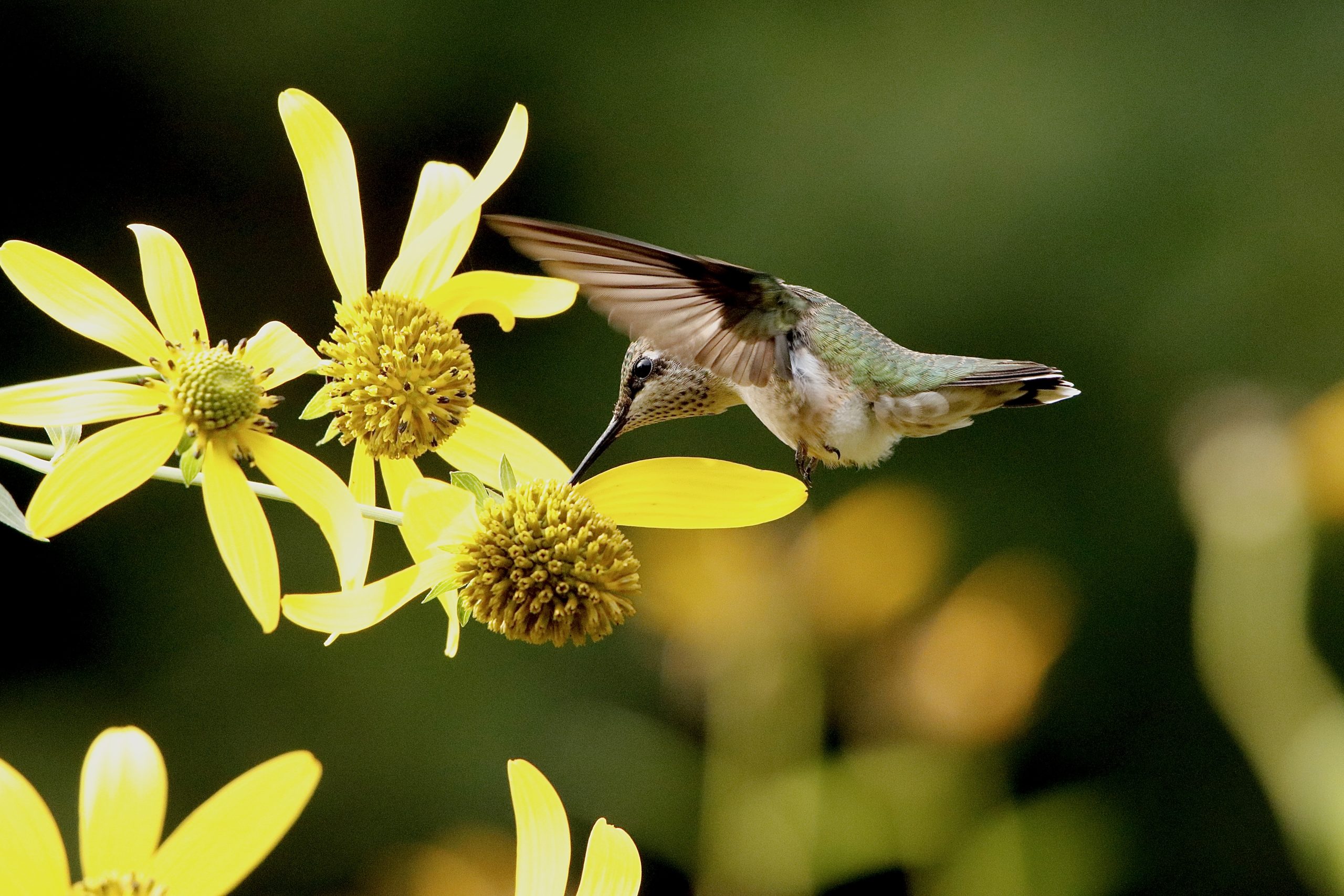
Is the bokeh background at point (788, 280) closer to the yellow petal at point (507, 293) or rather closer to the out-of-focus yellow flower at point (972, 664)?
the out-of-focus yellow flower at point (972, 664)

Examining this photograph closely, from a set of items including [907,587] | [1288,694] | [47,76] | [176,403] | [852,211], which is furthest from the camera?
[852,211]

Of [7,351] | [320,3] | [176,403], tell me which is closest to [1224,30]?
[320,3]

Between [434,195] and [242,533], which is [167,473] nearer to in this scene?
[242,533]

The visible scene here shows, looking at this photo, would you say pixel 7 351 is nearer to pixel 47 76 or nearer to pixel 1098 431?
pixel 47 76

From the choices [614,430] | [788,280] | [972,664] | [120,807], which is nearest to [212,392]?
[120,807]

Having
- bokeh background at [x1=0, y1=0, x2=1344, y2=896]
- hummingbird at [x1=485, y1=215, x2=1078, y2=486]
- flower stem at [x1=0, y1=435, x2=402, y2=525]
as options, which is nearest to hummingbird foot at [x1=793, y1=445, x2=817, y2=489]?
hummingbird at [x1=485, y1=215, x2=1078, y2=486]

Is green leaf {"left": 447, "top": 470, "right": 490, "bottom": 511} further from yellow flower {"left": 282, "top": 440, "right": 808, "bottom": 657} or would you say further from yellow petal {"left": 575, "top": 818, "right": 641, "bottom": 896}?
yellow petal {"left": 575, "top": 818, "right": 641, "bottom": 896}
